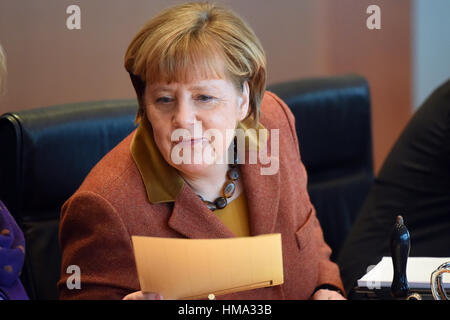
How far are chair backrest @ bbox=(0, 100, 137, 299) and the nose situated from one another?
446mm

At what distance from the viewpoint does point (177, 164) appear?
3.79 feet

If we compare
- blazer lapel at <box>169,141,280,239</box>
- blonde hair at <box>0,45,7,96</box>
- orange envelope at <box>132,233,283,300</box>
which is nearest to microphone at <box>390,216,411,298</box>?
orange envelope at <box>132,233,283,300</box>

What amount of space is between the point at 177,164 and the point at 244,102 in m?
0.17

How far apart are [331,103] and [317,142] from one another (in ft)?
0.44

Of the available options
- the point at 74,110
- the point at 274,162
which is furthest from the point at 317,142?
the point at 74,110

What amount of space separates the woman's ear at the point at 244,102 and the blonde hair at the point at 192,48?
0.8 inches

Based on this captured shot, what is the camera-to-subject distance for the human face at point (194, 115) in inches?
42.8

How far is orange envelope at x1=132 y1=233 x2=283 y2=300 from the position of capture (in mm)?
892

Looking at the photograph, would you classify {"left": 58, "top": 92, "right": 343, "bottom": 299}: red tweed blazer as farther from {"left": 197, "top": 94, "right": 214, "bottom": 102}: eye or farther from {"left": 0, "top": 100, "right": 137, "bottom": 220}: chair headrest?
{"left": 0, "top": 100, "right": 137, "bottom": 220}: chair headrest

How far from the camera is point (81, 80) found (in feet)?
4.68

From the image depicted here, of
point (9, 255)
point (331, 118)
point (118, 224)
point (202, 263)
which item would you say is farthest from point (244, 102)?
point (331, 118)

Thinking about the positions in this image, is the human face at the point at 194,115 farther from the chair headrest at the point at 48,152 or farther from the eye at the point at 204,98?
the chair headrest at the point at 48,152

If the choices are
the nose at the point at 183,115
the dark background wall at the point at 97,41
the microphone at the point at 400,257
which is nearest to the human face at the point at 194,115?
the nose at the point at 183,115
